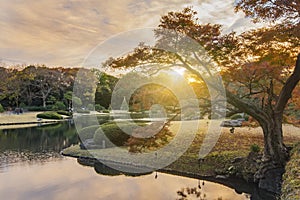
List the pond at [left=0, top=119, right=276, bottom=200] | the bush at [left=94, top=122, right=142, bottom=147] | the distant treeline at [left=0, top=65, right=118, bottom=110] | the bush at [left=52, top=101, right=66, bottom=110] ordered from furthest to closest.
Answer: the bush at [left=52, top=101, right=66, bottom=110] → the distant treeline at [left=0, top=65, right=118, bottom=110] → the bush at [left=94, top=122, right=142, bottom=147] → the pond at [left=0, top=119, right=276, bottom=200]

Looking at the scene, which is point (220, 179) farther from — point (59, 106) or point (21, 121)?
point (59, 106)

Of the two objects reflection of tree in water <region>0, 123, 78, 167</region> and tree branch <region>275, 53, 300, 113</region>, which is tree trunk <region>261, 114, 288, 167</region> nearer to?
tree branch <region>275, 53, 300, 113</region>

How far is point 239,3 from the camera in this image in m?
5.77

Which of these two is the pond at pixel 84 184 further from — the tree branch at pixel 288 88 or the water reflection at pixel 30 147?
the tree branch at pixel 288 88

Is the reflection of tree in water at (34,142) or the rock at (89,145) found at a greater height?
the rock at (89,145)

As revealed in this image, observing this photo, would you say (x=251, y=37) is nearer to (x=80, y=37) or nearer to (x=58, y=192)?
(x=58, y=192)

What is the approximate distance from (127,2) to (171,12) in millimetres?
3013

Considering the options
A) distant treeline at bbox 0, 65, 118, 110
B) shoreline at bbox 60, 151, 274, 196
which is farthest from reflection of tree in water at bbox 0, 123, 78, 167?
distant treeline at bbox 0, 65, 118, 110

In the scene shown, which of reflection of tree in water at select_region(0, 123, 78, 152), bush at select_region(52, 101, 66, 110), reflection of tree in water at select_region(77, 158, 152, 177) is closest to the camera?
reflection of tree in water at select_region(77, 158, 152, 177)

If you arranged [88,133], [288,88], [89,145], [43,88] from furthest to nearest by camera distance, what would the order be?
1. [43,88]
2. [88,133]
3. [89,145]
4. [288,88]

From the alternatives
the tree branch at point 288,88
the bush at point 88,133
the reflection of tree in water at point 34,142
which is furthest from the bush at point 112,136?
the tree branch at point 288,88

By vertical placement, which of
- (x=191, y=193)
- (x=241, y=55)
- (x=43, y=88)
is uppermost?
(x=43, y=88)

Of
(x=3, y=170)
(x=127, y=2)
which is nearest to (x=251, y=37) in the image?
(x=127, y=2)

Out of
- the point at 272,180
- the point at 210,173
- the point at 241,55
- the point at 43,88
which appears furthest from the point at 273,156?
the point at 43,88
